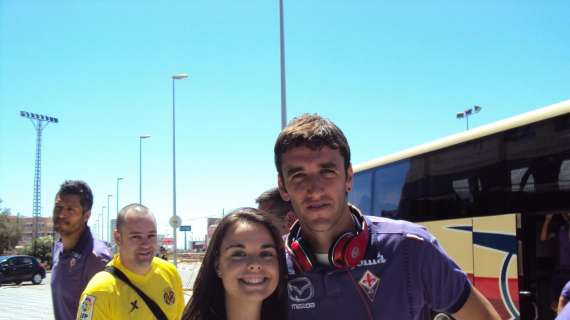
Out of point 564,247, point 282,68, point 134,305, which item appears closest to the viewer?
point 134,305

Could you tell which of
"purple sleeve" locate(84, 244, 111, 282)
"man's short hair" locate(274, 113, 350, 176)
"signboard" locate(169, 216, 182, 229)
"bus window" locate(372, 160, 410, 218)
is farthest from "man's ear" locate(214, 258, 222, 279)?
"signboard" locate(169, 216, 182, 229)

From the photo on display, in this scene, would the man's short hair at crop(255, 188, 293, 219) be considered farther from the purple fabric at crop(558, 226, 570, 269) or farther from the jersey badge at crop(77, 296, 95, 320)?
the purple fabric at crop(558, 226, 570, 269)

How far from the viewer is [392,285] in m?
2.24

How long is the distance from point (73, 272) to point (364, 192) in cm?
736

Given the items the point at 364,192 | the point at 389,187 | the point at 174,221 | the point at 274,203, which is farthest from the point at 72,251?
the point at 174,221

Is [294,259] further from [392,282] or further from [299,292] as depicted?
[392,282]

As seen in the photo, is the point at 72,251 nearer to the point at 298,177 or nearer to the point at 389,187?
the point at 298,177

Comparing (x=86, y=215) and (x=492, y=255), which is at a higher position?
(x=86, y=215)

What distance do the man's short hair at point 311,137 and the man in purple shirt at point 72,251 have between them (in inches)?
100

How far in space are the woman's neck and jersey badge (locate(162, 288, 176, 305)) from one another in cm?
159

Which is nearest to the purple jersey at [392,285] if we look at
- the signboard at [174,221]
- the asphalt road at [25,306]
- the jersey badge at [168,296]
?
the jersey badge at [168,296]

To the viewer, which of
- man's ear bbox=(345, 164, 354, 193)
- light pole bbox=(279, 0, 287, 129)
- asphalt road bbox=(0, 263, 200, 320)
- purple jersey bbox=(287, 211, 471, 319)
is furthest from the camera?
asphalt road bbox=(0, 263, 200, 320)

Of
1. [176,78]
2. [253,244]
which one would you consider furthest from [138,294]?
[176,78]

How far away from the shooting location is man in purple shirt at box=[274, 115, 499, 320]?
7.33 feet
